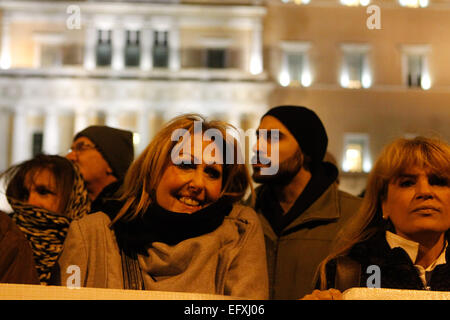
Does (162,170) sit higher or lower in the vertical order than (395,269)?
higher

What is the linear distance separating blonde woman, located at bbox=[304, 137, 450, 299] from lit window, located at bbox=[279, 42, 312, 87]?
23.8 m

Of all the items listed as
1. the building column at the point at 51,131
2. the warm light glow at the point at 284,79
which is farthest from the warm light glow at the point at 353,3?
the building column at the point at 51,131

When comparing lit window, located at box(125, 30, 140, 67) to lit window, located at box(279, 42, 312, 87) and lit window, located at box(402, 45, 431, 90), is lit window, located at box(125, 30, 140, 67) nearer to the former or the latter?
lit window, located at box(279, 42, 312, 87)

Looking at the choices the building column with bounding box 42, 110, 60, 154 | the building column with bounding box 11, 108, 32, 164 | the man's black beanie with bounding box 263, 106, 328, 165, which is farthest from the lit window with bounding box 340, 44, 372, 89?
the man's black beanie with bounding box 263, 106, 328, 165

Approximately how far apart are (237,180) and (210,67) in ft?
79.5

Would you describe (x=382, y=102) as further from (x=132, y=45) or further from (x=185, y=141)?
(x=185, y=141)

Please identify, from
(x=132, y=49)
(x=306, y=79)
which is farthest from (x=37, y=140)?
(x=306, y=79)

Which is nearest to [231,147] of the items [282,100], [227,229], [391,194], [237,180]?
[237,180]

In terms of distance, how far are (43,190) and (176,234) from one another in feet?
4.59

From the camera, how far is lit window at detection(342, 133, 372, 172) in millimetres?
25703

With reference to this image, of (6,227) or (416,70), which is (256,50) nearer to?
(416,70)

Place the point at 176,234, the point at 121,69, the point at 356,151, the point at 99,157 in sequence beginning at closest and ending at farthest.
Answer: the point at 176,234
the point at 99,157
the point at 356,151
the point at 121,69

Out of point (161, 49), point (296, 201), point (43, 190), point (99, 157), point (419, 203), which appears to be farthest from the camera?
point (161, 49)

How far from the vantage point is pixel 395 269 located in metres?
2.44
